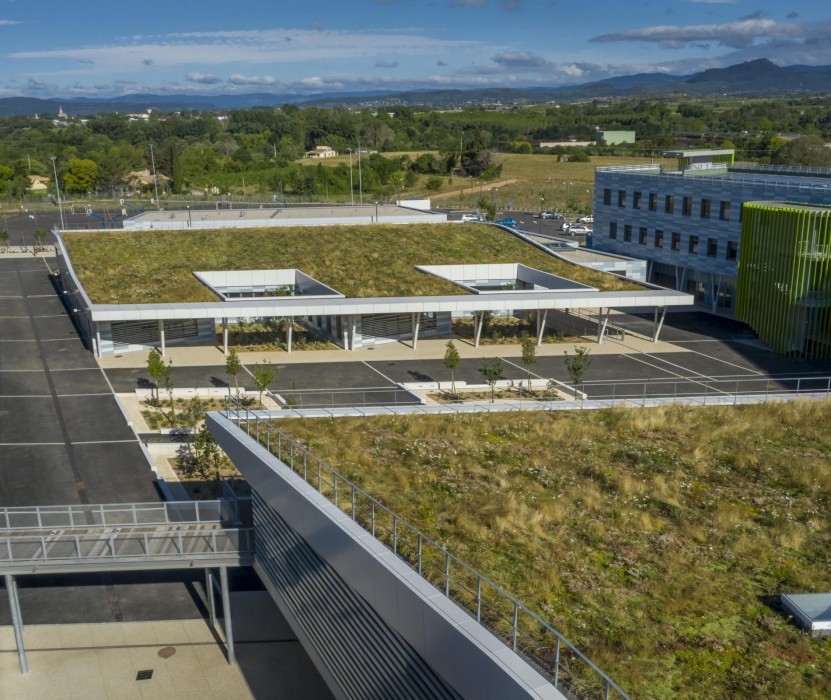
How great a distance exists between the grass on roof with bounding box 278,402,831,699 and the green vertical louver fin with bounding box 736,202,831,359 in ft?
64.7

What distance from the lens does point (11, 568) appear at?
18.2m

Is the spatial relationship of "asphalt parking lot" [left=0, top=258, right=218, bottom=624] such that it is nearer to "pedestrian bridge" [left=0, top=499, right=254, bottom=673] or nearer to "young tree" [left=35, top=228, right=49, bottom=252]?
"pedestrian bridge" [left=0, top=499, right=254, bottom=673]

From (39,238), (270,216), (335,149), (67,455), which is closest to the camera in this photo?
(67,455)

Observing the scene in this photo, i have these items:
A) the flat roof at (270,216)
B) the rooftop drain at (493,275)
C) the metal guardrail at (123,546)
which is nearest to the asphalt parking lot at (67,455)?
the metal guardrail at (123,546)

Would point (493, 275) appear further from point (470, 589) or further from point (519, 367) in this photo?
point (470, 589)

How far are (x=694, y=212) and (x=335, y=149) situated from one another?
107 meters

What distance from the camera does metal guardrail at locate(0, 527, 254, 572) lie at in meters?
18.3

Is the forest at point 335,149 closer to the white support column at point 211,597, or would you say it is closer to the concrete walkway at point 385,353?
the concrete walkway at point 385,353

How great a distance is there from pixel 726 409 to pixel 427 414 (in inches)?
321

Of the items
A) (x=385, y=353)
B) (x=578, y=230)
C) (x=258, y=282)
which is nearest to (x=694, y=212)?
(x=385, y=353)

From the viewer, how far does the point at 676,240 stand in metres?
53.5

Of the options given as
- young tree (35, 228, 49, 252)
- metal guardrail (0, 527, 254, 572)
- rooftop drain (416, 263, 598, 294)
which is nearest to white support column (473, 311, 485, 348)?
rooftop drain (416, 263, 598, 294)

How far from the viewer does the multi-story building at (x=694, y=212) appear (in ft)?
159

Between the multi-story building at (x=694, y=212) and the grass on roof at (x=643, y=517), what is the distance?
27852 mm
